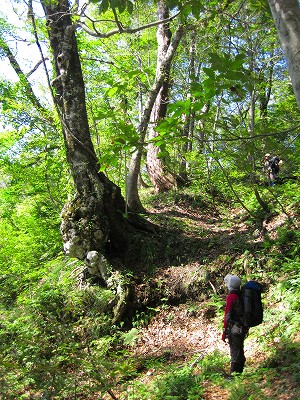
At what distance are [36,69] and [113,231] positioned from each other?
10.0 metres

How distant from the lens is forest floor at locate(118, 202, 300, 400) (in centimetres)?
422

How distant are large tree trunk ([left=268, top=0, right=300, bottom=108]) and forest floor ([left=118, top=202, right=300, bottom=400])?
3586 mm

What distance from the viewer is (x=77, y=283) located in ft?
23.1

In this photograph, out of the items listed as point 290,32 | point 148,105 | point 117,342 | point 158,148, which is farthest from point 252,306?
point 158,148

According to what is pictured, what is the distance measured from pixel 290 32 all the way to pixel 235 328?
13.0 ft

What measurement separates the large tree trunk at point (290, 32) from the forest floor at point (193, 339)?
Answer: 11.8 feet

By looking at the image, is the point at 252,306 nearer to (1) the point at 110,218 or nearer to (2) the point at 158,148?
(1) the point at 110,218

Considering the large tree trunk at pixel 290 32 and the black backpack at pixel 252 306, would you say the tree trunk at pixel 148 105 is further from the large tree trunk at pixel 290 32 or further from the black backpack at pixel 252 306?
the large tree trunk at pixel 290 32

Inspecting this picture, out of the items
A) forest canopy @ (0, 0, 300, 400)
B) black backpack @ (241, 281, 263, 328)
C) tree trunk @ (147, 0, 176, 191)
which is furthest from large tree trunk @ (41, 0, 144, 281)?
tree trunk @ (147, 0, 176, 191)

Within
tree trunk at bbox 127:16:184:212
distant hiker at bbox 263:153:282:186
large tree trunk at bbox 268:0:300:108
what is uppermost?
tree trunk at bbox 127:16:184:212

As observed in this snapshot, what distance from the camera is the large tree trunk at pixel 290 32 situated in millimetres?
1713

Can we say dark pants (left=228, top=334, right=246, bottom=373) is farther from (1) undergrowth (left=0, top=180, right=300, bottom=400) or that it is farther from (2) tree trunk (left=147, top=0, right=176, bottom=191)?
(2) tree trunk (left=147, top=0, right=176, bottom=191)

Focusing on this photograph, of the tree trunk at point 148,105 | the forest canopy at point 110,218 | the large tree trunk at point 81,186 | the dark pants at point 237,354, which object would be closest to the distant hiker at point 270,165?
the forest canopy at point 110,218

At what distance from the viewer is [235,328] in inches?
181
